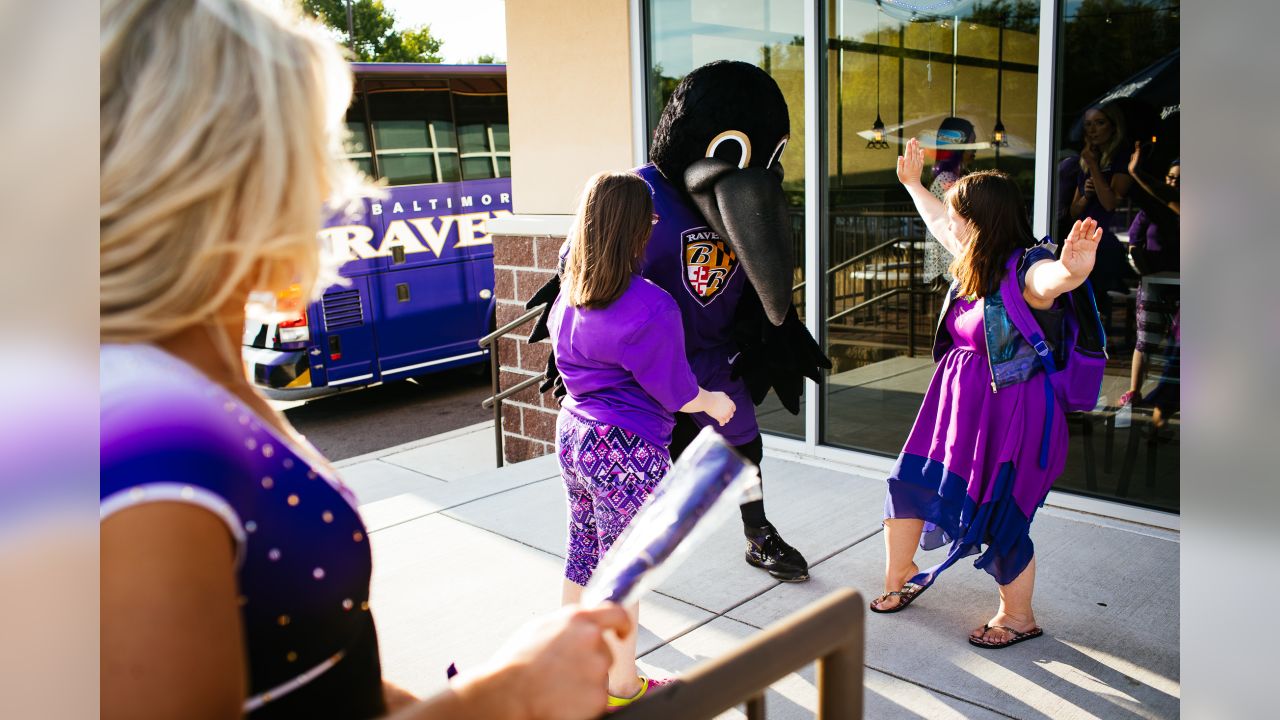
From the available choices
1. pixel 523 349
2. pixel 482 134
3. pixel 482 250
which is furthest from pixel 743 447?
pixel 482 134

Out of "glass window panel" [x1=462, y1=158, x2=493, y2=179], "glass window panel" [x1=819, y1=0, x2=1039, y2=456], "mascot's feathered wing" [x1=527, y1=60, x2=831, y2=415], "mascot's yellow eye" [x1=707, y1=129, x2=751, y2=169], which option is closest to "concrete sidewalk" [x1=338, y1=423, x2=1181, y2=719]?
"glass window panel" [x1=819, y1=0, x2=1039, y2=456]

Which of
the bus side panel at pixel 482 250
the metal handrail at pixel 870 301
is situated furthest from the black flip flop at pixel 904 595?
the bus side panel at pixel 482 250

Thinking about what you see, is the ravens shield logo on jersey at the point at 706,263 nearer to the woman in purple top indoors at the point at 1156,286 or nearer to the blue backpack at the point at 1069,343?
the blue backpack at the point at 1069,343

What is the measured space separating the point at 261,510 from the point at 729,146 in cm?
279

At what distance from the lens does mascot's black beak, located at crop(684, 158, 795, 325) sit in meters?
3.30

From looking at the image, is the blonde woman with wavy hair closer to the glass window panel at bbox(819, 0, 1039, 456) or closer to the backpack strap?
the backpack strap

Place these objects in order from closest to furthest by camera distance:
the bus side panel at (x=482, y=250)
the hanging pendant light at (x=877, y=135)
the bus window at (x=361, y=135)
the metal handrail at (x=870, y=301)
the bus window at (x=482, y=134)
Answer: the hanging pendant light at (x=877, y=135), the metal handrail at (x=870, y=301), the bus window at (x=361, y=135), the bus window at (x=482, y=134), the bus side panel at (x=482, y=250)

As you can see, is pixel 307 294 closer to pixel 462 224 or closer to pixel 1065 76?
pixel 1065 76

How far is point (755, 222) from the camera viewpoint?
330cm

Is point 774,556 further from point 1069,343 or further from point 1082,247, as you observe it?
point 1082,247

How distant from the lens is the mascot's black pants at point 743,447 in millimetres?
3611

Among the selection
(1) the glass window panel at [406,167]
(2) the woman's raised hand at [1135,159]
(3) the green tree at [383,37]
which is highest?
(3) the green tree at [383,37]

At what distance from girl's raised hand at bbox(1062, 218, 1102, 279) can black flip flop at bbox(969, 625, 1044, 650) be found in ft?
3.96

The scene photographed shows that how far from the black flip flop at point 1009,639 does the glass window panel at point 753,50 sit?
7.77 feet
